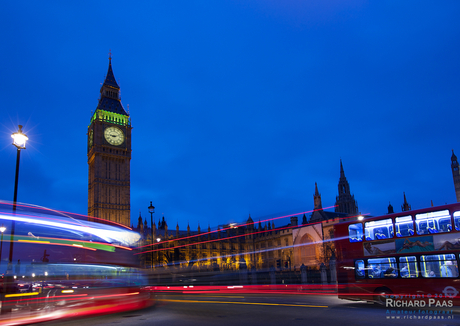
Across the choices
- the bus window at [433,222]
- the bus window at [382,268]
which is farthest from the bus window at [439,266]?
the bus window at [382,268]

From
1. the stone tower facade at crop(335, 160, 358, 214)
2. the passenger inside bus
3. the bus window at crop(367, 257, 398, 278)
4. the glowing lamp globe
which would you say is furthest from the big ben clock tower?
the passenger inside bus

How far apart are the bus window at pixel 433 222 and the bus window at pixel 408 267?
3.44 ft

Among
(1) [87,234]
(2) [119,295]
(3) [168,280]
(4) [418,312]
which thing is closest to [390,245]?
(4) [418,312]

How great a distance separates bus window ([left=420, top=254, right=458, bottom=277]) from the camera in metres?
11.6

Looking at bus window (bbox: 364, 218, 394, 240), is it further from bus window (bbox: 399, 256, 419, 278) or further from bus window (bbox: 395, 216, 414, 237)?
bus window (bbox: 399, 256, 419, 278)

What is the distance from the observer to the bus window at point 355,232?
556 inches

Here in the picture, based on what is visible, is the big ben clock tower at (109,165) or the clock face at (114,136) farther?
the clock face at (114,136)

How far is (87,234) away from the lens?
12.5 metres

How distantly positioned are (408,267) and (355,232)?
7.60ft

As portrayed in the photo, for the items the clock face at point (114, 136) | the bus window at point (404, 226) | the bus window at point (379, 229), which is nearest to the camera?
the bus window at point (404, 226)

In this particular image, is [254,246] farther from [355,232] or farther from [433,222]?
[433,222]

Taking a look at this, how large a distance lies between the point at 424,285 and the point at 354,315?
11.1 feet

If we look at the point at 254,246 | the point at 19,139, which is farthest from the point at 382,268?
the point at 254,246

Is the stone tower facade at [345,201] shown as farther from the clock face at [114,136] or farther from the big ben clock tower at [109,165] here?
the clock face at [114,136]
